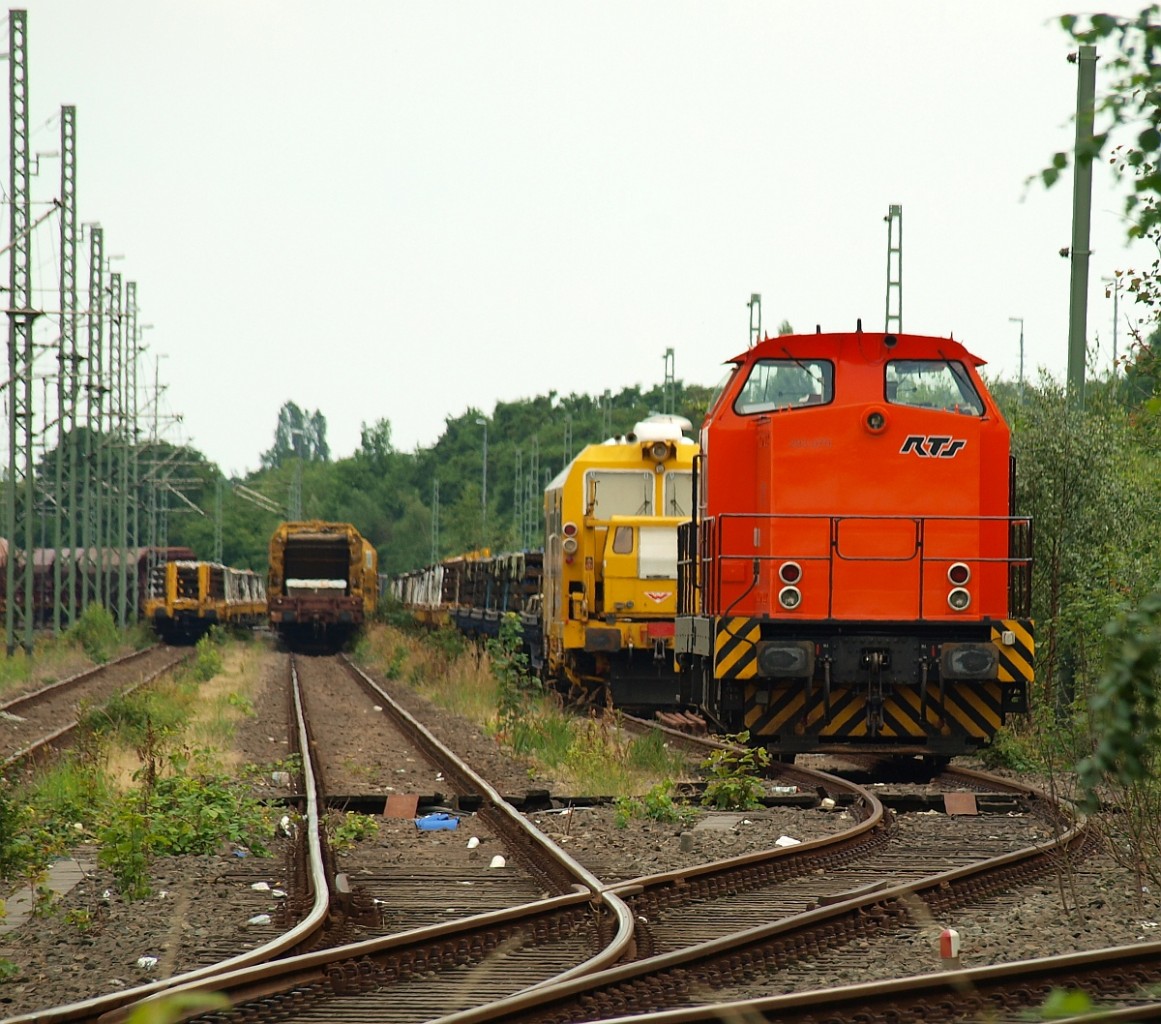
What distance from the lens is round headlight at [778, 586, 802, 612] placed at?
13391 mm

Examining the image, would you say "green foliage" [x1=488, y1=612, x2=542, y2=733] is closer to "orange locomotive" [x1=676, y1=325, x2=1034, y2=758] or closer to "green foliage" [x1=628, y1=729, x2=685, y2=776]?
"green foliage" [x1=628, y1=729, x2=685, y2=776]

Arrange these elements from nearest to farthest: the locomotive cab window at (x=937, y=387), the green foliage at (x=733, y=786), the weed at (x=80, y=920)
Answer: the weed at (x=80, y=920) < the green foliage at (x=733, y=786) < the locomotive cab window at (x=937, y=387)

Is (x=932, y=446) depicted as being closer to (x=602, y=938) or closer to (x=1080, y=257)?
(x=1080, y=257)

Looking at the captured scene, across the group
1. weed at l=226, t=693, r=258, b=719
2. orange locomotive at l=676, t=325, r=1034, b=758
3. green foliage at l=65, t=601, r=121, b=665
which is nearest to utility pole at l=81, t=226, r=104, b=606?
green foliage at l=65, t=601, r=121, b=665

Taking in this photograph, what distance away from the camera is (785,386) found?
1381 centimetres

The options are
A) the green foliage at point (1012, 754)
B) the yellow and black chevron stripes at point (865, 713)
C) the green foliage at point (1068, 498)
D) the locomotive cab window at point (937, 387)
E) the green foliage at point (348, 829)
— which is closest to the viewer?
the green foliage at point (348, 829)

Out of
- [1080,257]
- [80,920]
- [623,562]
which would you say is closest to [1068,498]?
[1080,257]

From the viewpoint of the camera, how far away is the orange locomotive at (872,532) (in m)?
13.5

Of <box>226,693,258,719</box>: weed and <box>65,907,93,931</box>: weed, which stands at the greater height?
<box>65,907,93,931</box>: weed

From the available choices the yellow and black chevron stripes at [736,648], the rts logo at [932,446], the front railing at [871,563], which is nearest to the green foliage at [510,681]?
the front railing at [871,563]

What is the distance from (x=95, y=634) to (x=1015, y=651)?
34932 mm

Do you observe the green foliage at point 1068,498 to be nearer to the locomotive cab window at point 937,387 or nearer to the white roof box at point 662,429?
the locomotive cab window at point 937,387

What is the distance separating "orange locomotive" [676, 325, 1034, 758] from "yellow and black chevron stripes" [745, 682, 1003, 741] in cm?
1

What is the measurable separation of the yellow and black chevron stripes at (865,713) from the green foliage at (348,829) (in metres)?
3.31
